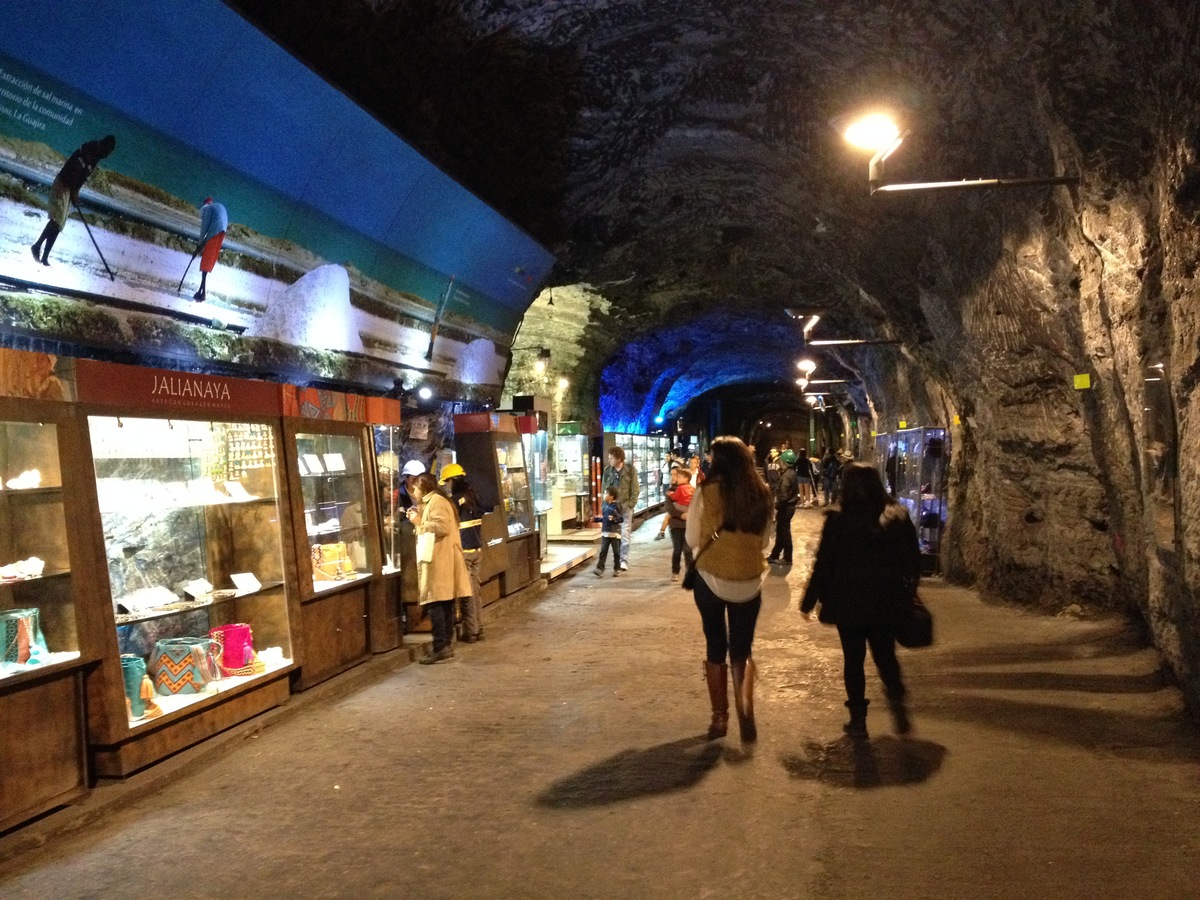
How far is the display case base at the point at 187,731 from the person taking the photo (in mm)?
4887

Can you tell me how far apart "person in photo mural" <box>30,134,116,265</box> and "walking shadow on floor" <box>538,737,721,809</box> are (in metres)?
4.44

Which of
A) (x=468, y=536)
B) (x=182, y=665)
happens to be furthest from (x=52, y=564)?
(x=468, y=536)

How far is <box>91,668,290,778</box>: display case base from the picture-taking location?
192 inches

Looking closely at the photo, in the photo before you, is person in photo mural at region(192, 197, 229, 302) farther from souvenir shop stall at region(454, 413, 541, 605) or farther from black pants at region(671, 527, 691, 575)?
black pants at region(671, 527, 691, 575)

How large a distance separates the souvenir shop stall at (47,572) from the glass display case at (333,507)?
7.13 feet

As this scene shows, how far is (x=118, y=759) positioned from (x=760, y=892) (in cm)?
346

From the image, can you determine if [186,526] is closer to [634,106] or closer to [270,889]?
[270,889]

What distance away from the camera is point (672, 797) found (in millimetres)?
4605

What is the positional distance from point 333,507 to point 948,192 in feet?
23.5

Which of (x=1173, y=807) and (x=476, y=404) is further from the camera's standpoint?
(x=476, y=404)

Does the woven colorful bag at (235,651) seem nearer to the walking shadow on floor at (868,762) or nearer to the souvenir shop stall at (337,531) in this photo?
the souvenir shop stall at (337,531)

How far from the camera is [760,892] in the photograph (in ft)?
11.8

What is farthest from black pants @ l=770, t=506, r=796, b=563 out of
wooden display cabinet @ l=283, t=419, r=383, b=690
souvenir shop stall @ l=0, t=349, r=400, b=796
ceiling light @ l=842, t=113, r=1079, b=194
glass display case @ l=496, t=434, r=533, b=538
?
ceiling light @ l=842, t=113, r=1079, b=194

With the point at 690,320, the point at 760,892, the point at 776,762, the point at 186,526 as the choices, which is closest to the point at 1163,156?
the point at 776,762
